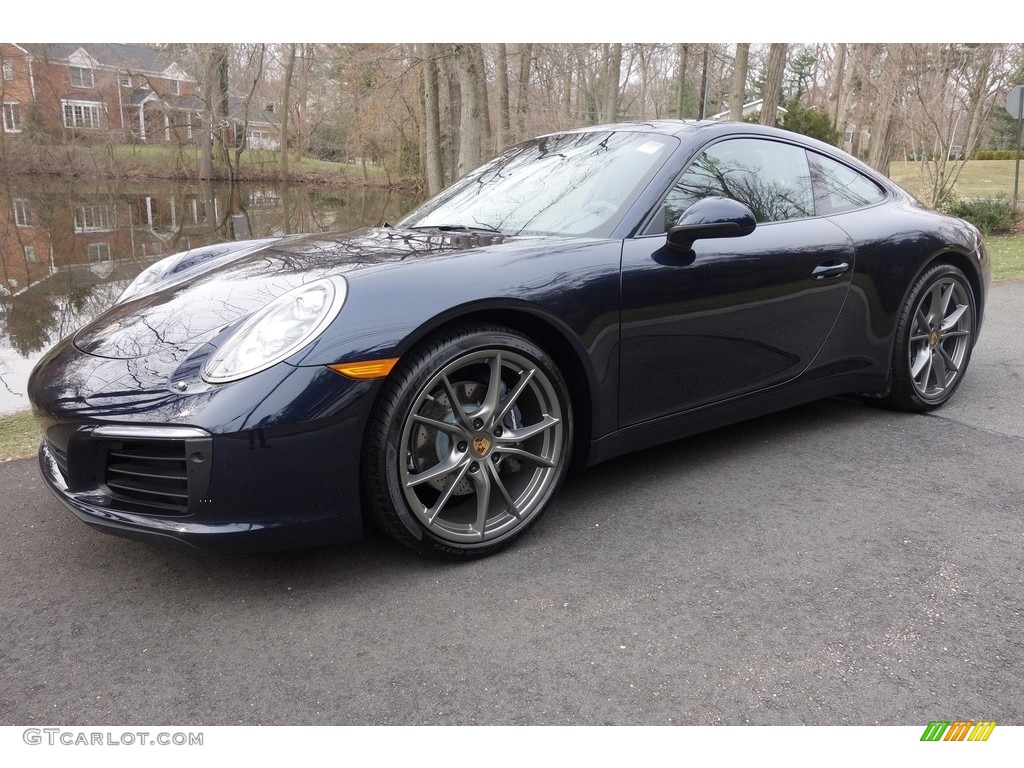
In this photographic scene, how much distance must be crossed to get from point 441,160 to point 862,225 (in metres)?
16.1

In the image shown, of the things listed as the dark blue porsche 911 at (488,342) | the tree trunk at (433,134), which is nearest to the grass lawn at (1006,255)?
the dark blue porsche 911 at (488,342)

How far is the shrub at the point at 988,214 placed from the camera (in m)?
14.9

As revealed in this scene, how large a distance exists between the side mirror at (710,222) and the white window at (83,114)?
1563 inches

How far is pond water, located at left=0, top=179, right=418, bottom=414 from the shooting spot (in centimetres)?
867

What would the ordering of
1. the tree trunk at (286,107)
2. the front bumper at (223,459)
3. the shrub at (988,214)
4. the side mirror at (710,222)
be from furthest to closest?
the tree trunk at (286,107)
the shrub at (988,214)
the side mirror at (710,222)
the front bumper at (223,459)

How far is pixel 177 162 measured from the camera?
38.4 meters

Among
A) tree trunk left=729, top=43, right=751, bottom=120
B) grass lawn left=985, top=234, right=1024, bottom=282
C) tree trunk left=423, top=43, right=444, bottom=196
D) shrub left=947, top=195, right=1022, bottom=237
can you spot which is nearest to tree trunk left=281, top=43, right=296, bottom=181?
tree trunk left=423, top=43, right=444, bottom=196

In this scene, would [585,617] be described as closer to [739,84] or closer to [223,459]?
[223,459]

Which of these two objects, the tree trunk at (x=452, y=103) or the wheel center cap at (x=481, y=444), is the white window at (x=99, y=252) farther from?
the wheel center cap at (x=481, y=444)

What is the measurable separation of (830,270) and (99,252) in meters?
14.2

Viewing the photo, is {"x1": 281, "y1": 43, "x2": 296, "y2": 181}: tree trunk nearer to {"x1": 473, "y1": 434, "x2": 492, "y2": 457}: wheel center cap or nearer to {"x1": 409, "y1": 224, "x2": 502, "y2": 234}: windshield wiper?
{"x1": 409, "y1": 224, "x2": 502, "y2": 234}: windshield wiper

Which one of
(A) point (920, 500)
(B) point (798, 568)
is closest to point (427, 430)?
(B) point (798, 568)

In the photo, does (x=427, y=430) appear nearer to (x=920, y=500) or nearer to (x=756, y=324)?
(x=756, y=324)

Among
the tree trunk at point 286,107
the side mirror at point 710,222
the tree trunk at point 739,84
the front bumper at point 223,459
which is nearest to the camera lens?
the front bumper at point 223,459
